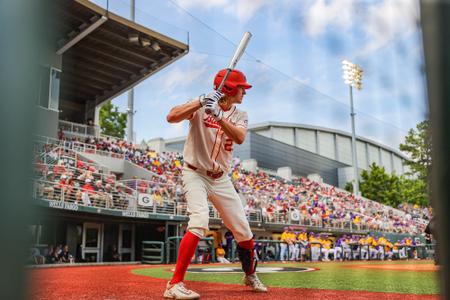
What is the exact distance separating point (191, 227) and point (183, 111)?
827mm

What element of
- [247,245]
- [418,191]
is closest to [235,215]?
[247,245]

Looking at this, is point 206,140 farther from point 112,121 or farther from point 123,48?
point 112,121

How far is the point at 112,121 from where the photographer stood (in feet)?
92.0

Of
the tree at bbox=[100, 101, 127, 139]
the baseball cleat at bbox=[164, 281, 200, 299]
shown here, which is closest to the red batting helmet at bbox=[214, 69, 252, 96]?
the baseball cleat at bbox=[164, 281, 200, 299]

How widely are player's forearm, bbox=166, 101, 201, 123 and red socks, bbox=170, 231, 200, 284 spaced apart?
0.82m

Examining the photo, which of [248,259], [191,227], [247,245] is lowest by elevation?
[248,259]

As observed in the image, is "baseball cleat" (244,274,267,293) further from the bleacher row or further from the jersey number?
the bleacher row

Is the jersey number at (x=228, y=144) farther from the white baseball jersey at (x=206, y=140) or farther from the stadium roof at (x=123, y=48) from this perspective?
the stadium roof at (x=123, y=48)

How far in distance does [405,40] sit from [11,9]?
83cm

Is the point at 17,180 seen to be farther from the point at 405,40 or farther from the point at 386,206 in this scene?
the point at 386,206

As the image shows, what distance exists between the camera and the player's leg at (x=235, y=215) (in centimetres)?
326

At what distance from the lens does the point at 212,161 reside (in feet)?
10.3

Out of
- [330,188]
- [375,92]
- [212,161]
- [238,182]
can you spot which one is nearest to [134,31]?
[238,182]

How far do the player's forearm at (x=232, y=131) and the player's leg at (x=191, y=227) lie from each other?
1.61 feet
